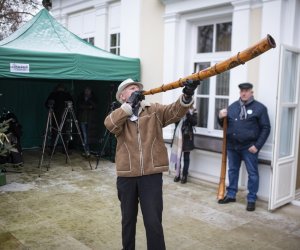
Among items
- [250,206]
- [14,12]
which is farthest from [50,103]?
[14,12]

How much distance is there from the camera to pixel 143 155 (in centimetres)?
303

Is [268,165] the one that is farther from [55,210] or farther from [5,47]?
[5,47]

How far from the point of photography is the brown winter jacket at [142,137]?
9.87 ft

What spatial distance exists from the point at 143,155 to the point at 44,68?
3.72 meters

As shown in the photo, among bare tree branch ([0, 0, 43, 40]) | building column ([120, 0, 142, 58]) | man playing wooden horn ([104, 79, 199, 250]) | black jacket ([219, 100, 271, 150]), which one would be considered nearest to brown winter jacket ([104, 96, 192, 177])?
man playing wooden horn ([104, 79, 199, 250])

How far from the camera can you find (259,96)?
540 centimetres

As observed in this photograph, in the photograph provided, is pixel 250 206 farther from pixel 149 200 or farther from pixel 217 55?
pixel 217 55

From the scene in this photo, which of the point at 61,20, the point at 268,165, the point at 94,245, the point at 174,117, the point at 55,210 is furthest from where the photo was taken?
the point at 61,20

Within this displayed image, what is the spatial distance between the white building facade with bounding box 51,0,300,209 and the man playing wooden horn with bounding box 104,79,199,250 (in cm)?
218

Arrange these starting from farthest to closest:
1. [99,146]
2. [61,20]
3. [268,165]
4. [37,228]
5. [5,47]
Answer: [61,20] → [99,146] → [5,47] → [268,165] → [37,228]

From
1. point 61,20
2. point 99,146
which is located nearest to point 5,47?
point 99,146

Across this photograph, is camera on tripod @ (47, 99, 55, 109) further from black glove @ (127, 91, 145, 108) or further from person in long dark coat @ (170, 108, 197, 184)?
black glove @ (127, 91, 145, 108)

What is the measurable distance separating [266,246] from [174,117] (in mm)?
1782

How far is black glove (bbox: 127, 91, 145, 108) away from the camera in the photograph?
3027 mm
